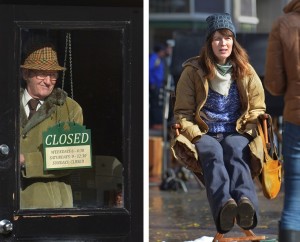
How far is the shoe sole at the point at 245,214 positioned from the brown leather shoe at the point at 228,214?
0.19 feet

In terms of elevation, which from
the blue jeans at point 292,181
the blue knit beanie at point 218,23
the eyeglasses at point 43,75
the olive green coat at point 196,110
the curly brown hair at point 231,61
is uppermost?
the blue knit beanie at point 218,23

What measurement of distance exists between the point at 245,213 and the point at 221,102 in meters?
0.92

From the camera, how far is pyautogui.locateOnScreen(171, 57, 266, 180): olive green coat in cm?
777

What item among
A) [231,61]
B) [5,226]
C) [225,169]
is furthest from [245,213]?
[5,226]

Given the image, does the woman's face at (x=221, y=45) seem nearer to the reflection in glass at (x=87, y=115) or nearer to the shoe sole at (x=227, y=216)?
the reflection in glass at (x=87, y=115)

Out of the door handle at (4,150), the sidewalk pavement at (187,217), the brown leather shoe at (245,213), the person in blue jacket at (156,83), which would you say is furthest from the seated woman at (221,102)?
the person in blue jacket at (156,83)

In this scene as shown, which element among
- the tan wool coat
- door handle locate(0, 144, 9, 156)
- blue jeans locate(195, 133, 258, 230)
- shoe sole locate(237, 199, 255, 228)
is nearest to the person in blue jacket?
blue jeans locate(195, 133, 258, 230)

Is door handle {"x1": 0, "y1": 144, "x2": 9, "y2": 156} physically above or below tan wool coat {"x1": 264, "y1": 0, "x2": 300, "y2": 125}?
below

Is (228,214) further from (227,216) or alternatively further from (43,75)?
(43,75)

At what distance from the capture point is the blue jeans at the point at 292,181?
726cm

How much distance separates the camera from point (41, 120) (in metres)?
7.35

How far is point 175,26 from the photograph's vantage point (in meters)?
29.2

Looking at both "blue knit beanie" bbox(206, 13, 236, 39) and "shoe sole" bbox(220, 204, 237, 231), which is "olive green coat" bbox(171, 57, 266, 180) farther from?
"shoe sole" bbox(220, 204, 237, 231)

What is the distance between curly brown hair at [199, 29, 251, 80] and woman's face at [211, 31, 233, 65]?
3cm
